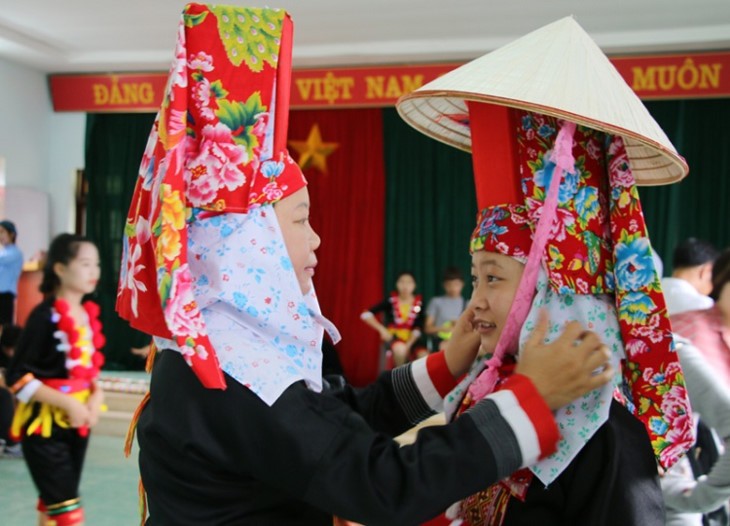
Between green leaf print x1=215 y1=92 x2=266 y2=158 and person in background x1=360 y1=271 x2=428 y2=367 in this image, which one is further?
person in background x1=360 y1=271 x2=428 y2=367

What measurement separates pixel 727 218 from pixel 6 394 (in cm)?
591

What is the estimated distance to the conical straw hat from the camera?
4.00 feet

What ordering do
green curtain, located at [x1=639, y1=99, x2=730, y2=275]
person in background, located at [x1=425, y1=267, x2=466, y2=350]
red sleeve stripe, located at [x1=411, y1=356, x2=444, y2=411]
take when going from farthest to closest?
green curtain, located at [x1=639, y1=99, x2=730, y2=275]
person in background, located at [x1=425, y1=267, x2=466, y2=350]
red sleeve stripe, located at [x1=411, y1=356, x2=444, y2=411]

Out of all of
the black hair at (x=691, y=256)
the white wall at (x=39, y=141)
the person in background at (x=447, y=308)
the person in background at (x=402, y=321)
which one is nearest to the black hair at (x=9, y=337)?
the person in background at (x=402, y=321)

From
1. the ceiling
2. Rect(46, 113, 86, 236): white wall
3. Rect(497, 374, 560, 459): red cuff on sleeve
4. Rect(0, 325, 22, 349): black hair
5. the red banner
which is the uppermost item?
the ceiling

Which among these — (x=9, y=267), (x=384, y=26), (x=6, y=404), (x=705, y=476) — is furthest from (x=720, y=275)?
(x=9, y=267)

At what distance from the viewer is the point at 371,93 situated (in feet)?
24.0

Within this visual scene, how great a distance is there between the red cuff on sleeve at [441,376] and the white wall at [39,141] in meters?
7.24

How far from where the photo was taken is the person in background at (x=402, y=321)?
675 centimetres

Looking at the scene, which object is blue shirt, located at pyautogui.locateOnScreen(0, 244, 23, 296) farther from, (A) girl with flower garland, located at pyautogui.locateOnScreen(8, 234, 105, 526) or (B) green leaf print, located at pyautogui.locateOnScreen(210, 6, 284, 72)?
(B) green leaf print, located at pyautogui.locateOnScreen(210, 6, 284, 72)

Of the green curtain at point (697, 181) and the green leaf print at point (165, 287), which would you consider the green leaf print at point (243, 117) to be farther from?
the green curtain at point (697, 181)

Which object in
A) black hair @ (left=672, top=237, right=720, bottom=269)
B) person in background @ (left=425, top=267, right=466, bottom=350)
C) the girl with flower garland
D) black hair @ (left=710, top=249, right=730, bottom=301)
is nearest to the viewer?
black hair @ (left=710, top=249, right=730, bottom=301)

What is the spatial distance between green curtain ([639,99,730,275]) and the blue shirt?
562 centimetres

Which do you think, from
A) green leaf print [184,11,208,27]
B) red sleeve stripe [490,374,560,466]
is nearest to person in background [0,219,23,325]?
green leaf print [184,11,208,27]
